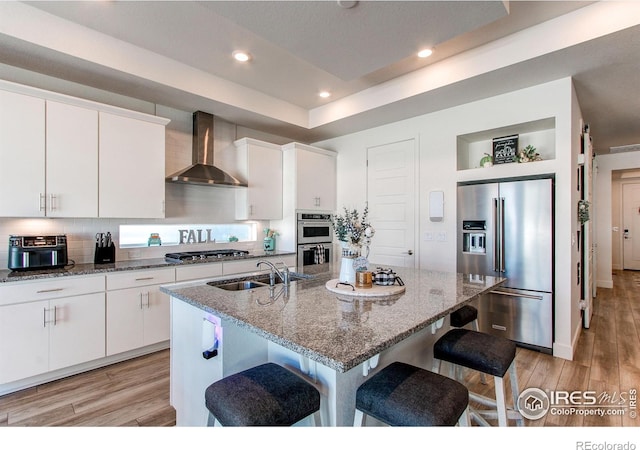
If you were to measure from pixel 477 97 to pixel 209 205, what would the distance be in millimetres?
3354

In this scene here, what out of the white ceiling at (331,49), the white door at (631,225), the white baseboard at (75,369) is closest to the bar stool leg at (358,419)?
the white ceiling at (331,49)

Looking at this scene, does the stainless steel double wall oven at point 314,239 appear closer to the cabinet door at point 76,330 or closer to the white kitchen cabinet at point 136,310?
the white kitchen cabinet at point 136,310

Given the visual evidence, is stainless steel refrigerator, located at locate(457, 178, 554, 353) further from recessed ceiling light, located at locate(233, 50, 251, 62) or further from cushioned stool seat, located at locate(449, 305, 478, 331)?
recessed ceiling light, located at locate(233, 50, 251, 62)

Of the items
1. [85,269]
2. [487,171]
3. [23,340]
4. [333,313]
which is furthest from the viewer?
[487,171]

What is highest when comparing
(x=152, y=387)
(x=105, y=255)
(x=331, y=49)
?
(x=331, y=49)

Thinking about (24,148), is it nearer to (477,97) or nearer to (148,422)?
(148,422)

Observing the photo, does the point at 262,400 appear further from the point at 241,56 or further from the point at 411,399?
the point at 241,56

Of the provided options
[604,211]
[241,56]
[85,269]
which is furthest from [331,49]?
[604,211]

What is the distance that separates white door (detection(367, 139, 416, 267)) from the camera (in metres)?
4.15

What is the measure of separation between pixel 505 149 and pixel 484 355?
2570 mm

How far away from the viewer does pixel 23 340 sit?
245 cm

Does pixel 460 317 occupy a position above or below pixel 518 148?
below

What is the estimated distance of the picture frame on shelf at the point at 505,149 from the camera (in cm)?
341

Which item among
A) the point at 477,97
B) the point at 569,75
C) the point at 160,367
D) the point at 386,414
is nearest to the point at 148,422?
the point at 160,367
